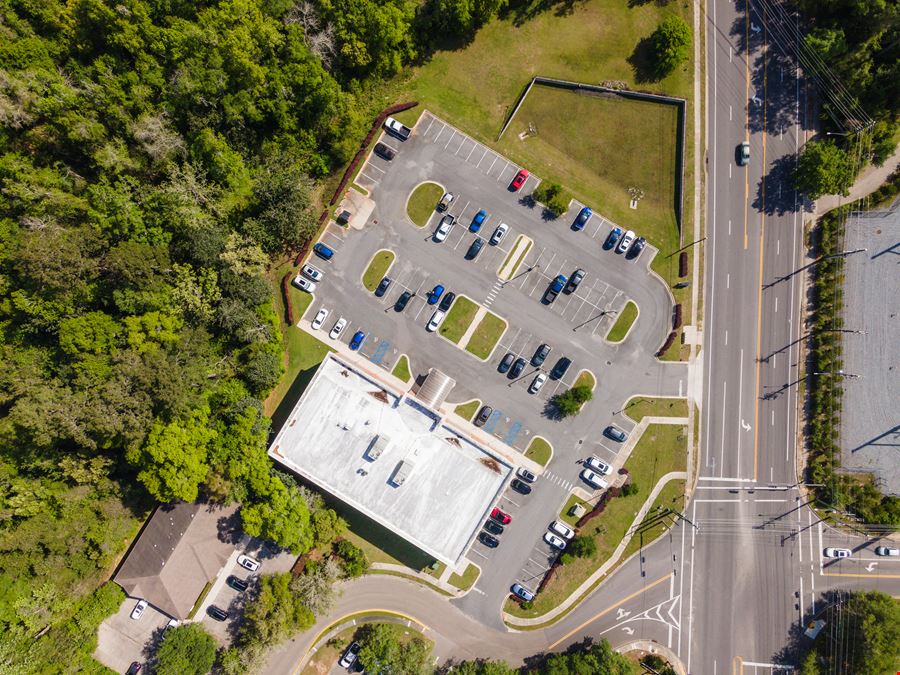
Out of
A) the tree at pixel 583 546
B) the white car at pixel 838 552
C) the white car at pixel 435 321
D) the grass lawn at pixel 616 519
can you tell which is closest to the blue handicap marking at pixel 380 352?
the white car at pixel 435 321

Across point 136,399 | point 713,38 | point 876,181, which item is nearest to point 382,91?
point 713,38

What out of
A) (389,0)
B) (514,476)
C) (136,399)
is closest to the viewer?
(136,399)

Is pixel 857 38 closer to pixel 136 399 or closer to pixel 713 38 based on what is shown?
pixel 713 38

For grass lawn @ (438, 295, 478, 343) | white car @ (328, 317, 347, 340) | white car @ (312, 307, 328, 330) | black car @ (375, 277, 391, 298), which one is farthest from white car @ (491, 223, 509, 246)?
white car @ (312, 307, 328, 330)

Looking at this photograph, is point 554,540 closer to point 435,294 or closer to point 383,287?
point 435,294

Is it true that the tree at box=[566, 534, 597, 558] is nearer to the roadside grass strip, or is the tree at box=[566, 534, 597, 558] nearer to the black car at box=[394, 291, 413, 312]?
the roadside grass strip

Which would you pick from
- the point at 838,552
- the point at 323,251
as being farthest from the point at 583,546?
the point at 323,251
